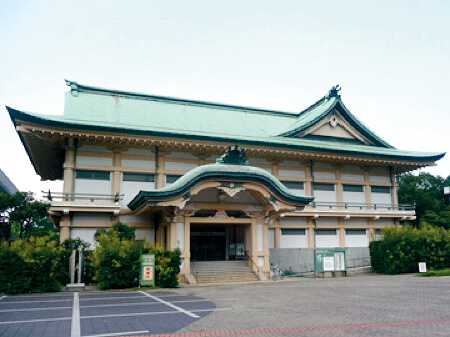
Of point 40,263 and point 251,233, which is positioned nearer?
point 40,263

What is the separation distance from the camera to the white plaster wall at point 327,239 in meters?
30.5

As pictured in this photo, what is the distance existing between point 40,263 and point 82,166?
24.9 ft

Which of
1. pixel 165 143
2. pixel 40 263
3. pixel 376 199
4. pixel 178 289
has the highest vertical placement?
pixel 165 143

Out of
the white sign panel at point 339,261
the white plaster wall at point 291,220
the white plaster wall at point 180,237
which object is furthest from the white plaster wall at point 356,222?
the white plaster wall at point 180,237

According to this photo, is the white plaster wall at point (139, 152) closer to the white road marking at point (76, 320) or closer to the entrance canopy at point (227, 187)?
the entrance canopy at point (227, 187)

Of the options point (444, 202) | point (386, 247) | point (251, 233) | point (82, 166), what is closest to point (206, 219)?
point (251, 233)

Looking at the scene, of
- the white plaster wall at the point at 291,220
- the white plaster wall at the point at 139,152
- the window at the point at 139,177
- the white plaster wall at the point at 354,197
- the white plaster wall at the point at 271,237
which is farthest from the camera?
the white plaster wall at the point at 354,197

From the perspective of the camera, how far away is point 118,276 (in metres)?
20.4

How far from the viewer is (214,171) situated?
22906mm

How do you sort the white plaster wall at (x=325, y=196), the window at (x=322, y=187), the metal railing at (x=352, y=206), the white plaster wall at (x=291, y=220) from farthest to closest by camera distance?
1. the window at (x=322, y=187)
2. the white plaster wall at (x=325, y=196)
3. the metal railing at (x=352, y=206)
4. the white plaster wall at (x=291, y=220)

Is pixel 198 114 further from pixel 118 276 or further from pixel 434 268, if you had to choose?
pixel 434 268

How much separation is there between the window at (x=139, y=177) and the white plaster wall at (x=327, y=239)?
43.7ft

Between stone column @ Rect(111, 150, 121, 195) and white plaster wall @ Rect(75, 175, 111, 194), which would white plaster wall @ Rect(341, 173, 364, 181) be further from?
white plaster wall @ Rect(75, 175, 111, 194)

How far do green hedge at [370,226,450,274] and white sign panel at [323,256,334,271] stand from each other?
4640 mm
